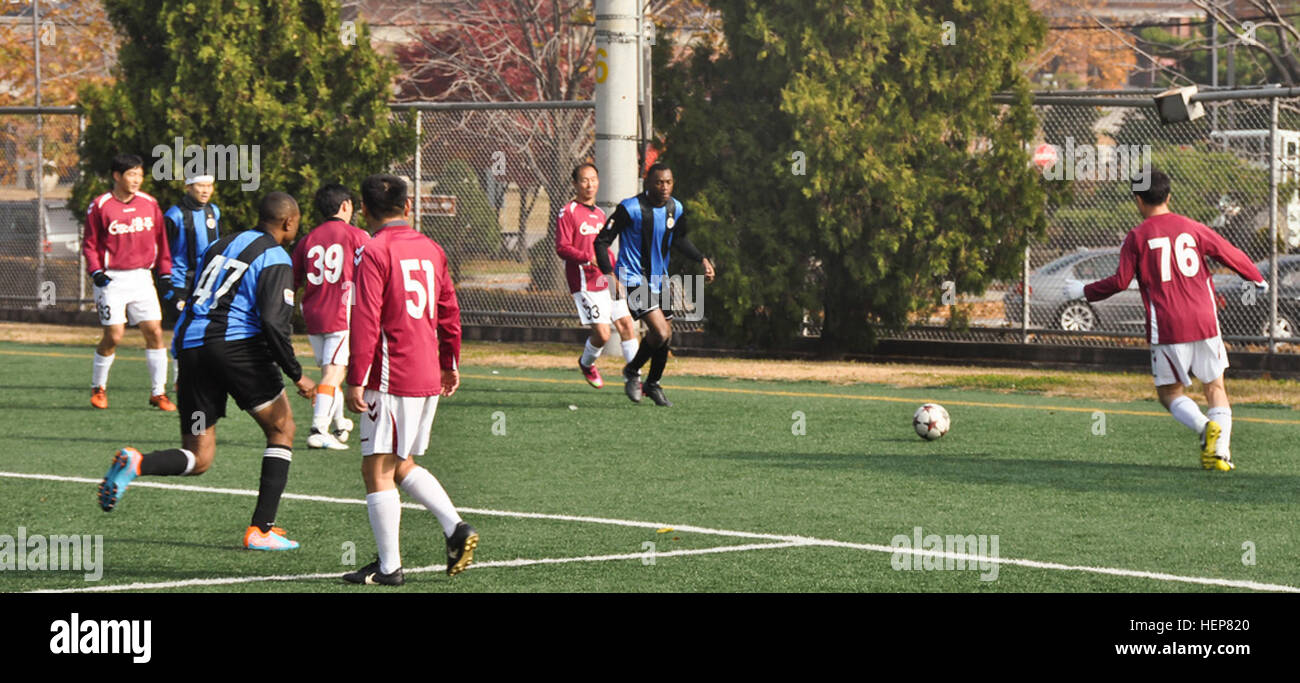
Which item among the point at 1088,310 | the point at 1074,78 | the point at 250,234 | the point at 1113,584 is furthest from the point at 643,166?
the point at 1074,78

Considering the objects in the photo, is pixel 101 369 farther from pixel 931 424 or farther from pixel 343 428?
pixel 931 424

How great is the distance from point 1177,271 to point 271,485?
6163mm

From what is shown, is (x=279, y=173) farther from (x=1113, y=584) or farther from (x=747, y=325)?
(x=1113, y=584)

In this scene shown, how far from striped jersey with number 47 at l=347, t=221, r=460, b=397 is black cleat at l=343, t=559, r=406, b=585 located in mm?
781

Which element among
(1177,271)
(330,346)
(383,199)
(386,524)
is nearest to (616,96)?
(330,346)

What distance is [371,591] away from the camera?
7516 millimetres

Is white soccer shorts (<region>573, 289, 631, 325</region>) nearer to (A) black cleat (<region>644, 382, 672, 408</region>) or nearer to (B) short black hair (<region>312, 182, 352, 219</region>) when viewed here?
(A) black cleat (<region>644, 382, 672, 408</region>)

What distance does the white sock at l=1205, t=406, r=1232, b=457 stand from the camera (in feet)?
37.6

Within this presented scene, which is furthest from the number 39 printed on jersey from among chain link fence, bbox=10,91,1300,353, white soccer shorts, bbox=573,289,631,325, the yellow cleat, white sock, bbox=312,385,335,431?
chain link fence, bbox=10,91,1300,353

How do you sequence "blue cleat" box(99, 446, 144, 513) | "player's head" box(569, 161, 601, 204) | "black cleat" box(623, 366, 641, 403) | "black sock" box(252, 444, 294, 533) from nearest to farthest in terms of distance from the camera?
"blue cleat" box(99, 446, 144, 513), "black sock" box(252, 444, 294, 533), "black cleat" box(623, 366, 641, 403), "player's head" box(569, 161, 601, 204)

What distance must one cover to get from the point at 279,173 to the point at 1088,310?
10.9 m

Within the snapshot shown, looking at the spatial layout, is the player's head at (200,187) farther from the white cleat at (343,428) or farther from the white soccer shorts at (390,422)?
the white soccer shorts at (390,422)

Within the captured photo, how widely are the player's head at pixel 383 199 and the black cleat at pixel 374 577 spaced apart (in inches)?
58.7

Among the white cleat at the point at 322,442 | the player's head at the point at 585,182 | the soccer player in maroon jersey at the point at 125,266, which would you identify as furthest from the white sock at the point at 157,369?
the player's head at the point at 585,182
